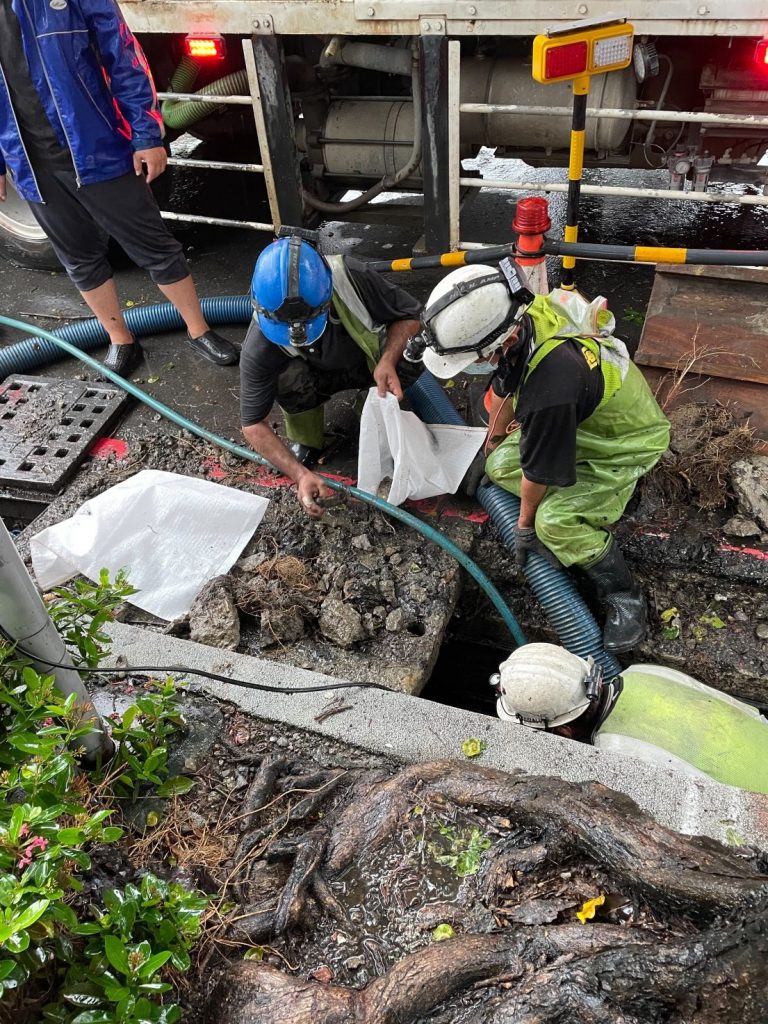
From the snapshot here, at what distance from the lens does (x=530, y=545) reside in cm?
325

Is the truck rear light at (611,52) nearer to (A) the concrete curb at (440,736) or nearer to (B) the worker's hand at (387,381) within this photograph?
(B) the worker's hand at (387,381)

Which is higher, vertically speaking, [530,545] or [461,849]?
[461,849]

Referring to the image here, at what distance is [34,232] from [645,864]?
20.1 feet

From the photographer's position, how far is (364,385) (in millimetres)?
3836

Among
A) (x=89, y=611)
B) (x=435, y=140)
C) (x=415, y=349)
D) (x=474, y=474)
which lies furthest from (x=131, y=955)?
(x=435, y=140)

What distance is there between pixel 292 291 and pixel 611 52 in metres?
1.85

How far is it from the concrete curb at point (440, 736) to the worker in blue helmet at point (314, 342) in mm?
977

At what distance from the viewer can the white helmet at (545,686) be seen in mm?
2494

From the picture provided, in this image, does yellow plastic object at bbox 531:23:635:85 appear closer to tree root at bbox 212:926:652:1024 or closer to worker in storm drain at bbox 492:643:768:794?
worker in storm drain at bbox 492:643:768:794

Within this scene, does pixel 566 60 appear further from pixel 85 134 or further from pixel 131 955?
pixel 131 955

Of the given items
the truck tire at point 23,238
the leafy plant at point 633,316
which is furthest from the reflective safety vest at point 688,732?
the truck tire at point 23,238

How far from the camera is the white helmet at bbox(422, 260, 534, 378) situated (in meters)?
2.59

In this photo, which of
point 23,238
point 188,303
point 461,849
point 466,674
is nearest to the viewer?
point 461,849

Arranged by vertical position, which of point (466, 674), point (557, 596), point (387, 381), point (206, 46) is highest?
point (206, 46)
